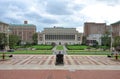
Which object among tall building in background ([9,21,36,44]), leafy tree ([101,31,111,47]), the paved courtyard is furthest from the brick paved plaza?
tall building in background ([9,21,36,44])

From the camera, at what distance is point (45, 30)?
169 meters

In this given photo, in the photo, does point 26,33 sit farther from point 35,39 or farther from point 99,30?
point 99,30

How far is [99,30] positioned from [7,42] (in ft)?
430

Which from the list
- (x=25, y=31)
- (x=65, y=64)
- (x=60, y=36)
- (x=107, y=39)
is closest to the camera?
(x=65, y=64)

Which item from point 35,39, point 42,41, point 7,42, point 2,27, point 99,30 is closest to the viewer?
point 7,42

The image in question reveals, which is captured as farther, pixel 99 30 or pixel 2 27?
pixel 99 30

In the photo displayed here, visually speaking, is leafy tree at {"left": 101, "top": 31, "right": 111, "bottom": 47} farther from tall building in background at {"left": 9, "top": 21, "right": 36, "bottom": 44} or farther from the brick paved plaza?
tall building in background at {"left": 9, "top": 21, "right": 36, "bottom": 44}
